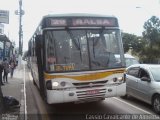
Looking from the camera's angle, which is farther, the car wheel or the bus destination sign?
the car wheel

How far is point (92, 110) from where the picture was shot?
33.0 feet

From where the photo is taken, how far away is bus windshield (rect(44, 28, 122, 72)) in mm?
8695

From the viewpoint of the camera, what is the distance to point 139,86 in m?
10.9

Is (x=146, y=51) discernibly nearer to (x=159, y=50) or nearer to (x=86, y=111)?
(x=159, y=50)

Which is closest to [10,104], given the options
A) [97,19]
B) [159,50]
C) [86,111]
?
[86,111]

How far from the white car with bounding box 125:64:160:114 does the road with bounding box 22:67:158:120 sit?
0.34 meters

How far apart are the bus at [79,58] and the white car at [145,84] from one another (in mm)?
1156

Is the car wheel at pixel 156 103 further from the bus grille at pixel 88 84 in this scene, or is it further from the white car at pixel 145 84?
the bus grille at pixel 88 84

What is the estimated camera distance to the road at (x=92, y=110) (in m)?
9.21

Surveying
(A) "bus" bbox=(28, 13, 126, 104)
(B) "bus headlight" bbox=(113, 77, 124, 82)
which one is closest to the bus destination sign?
(A) "bus" bbox=(28, 13, 126, 104)

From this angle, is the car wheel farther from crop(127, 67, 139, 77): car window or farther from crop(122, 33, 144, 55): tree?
crop(122, 33, 144, 55): tree

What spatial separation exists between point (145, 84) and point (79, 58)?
286 cm

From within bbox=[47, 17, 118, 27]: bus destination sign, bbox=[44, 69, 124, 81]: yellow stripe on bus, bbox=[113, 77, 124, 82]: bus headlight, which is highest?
bbox=[47, 17, 118, 27]: bus destination sign

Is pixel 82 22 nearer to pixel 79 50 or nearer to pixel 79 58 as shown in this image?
pixel 79 50
